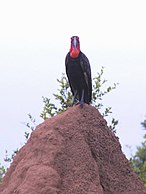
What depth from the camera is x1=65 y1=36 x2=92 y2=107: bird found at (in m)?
8.78

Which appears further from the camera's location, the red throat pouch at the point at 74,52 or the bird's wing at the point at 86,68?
the bird's wing at the point at 86,68

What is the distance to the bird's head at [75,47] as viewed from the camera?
840cm

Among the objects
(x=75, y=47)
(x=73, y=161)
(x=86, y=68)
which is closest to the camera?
(x=73, y=161)

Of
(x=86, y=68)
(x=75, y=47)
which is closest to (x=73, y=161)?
(x=75, y=47)

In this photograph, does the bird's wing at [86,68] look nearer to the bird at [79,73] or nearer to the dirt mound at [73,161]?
the bird at [79,73]

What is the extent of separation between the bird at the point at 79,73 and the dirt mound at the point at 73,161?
1.32 m

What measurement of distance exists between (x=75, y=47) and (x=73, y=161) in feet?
7.06

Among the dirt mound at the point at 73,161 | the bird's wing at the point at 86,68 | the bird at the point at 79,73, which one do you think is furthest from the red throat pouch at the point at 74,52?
the dirt mound at the point at 73,161

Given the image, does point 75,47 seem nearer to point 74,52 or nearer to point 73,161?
point 74,52

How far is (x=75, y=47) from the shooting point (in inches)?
338

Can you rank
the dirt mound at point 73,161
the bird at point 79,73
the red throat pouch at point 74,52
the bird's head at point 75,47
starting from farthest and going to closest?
the bird at point 79,73 → the red throat pouch at point 74,52 → the bird's head at point 75,47 → the dirt mound at point 73,161

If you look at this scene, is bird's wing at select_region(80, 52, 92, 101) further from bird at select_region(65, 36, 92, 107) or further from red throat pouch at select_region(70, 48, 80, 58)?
red throat pouch at select_region(70, 48, 80, 58)

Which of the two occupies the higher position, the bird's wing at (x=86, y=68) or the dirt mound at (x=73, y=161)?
the bird's wing at (x=86, y=68)

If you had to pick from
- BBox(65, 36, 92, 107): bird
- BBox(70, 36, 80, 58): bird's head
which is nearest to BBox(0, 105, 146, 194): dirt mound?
BBox(70, 36, 80, 58): bird's head
